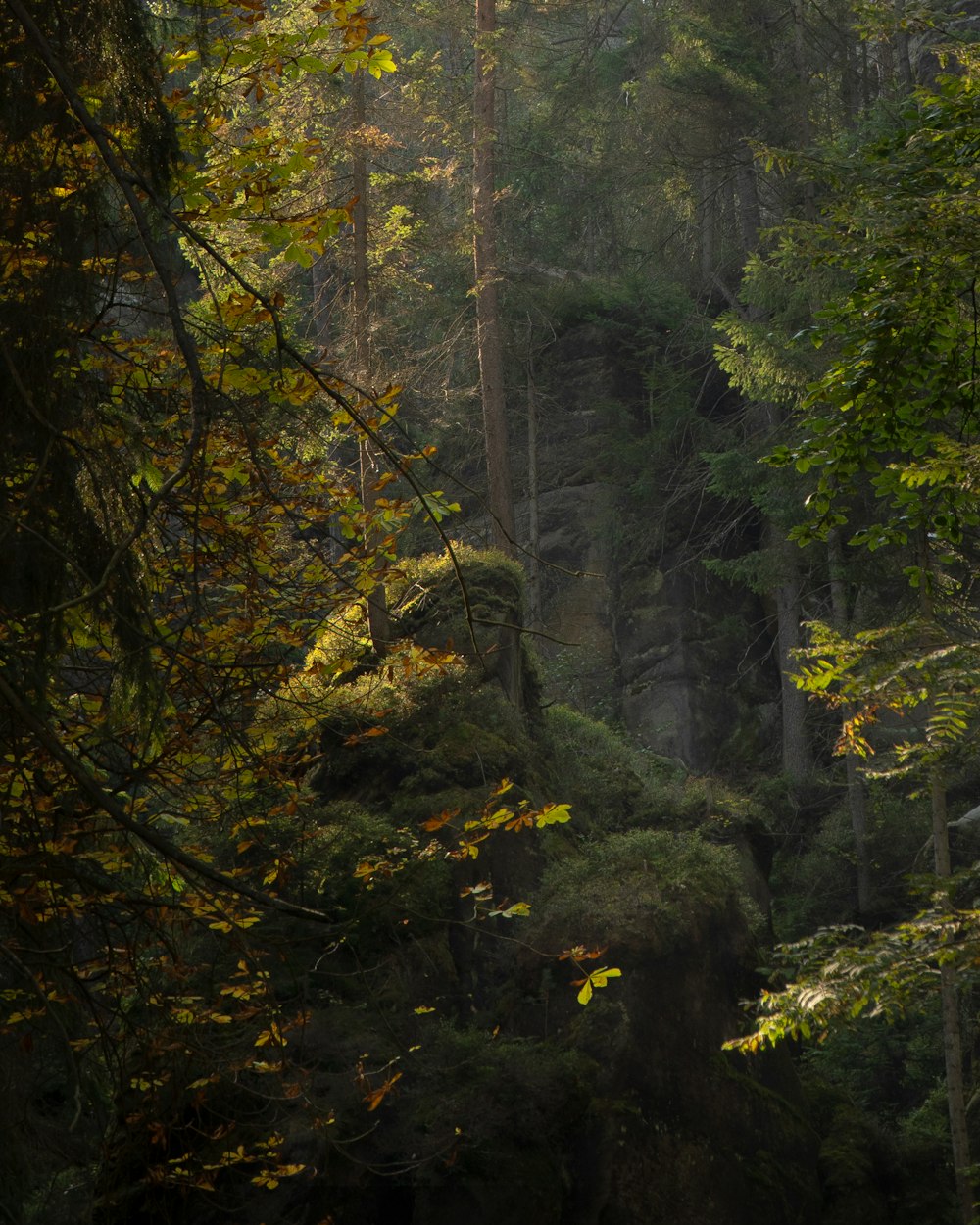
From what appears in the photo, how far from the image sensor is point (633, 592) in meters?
22.3

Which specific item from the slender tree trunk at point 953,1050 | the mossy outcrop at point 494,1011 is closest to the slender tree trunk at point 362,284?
the mossy outcrop at point 494,1011

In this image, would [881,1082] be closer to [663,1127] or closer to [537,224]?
[663,1127]

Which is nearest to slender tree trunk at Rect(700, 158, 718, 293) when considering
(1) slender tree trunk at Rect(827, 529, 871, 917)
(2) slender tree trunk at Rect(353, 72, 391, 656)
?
(1) slender tree trunk at Rect(827, 529, 871, 917)

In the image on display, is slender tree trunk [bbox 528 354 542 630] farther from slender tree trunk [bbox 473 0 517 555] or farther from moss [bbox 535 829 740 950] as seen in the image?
moss [bbox 535 829 740 950]

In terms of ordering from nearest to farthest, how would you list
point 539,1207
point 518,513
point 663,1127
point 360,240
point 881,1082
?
point 539,1207, point 663,1127, point 360,240, point 881,1082, point 518,513

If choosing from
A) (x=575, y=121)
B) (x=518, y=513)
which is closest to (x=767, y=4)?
(x=575, y=121)

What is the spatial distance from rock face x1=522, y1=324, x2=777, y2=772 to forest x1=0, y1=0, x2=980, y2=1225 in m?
0.08

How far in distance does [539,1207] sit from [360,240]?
374 inches

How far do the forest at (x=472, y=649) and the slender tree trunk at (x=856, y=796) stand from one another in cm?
9

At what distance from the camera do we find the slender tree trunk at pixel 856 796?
16.5 meters

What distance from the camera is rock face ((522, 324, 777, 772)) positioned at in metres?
20.9

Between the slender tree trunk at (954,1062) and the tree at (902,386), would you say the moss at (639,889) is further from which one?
the tree at (902,386)

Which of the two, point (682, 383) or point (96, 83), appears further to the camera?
point (682, 383)

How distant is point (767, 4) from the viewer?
821 inches
